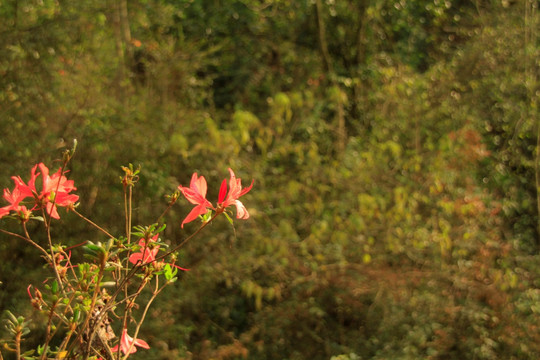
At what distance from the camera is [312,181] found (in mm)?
3738

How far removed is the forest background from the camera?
9.78 feet

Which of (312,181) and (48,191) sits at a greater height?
(48,191)

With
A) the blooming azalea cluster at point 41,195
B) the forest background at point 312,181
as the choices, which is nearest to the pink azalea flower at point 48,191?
the blooming azalea cluster at point 41,195

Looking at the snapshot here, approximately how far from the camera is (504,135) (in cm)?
445

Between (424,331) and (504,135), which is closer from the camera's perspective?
(424,331)

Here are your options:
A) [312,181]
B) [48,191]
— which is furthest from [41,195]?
[312,181]

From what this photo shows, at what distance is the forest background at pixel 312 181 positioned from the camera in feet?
9.78

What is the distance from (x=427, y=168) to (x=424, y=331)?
1.17 m

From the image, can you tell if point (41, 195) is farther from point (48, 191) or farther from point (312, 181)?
point (312, 181)

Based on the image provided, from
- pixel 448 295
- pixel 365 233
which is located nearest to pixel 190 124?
pixel 365 233

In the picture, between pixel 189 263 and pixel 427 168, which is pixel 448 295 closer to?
pixel 427 168

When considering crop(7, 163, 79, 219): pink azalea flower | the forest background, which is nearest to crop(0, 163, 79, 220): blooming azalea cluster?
crop(7, 163, 79, 219): pink azalea flower

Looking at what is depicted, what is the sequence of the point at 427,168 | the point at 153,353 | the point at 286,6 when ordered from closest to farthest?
1. the point at 153,353
2. the point at 427,168
3. the point at 286,6

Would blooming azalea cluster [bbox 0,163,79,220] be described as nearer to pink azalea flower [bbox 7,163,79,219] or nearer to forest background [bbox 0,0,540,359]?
pink azalea flower [bbox 7,163,79,219]
